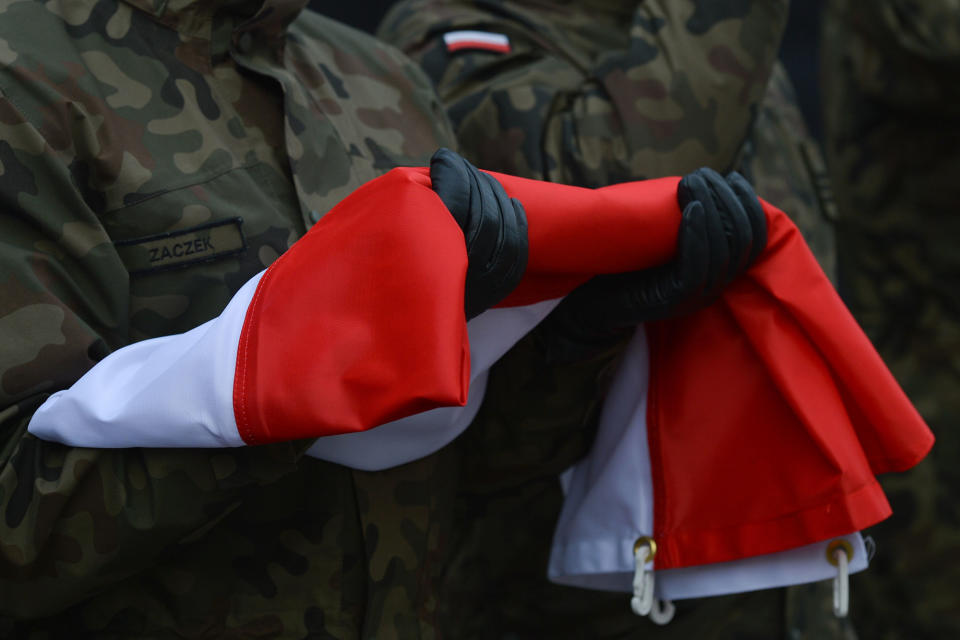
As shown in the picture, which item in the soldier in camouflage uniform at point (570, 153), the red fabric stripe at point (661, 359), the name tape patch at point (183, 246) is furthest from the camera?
the soldier in camouflage uniform at point (570, 153)

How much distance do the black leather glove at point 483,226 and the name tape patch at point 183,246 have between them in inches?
7.7

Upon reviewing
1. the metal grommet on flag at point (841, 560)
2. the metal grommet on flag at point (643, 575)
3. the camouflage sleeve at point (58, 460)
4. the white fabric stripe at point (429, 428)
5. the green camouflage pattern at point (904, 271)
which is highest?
the camouflage sleeve at point (58, 460)

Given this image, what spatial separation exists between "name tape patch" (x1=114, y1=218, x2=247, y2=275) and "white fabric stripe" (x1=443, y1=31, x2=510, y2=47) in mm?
602

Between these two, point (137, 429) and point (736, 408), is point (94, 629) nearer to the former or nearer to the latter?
point (137, 429)

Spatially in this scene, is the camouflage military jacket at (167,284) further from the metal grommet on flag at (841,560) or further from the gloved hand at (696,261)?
the metal grommet on flag at (841,560)

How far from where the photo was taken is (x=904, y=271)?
1.88 meters

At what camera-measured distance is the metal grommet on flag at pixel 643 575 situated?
3.45 feet

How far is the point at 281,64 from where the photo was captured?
1.03 metres

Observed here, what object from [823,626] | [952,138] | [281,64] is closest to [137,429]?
[281,64]

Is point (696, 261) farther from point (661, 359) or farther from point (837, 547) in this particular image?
point (837, 547)

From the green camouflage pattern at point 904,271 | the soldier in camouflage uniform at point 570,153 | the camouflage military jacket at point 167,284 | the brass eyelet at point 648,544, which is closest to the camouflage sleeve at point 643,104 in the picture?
Answer: the soldier in camouflage uniform at point 570,153

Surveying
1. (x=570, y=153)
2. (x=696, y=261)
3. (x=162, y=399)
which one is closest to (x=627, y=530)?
(x=696, y=261)

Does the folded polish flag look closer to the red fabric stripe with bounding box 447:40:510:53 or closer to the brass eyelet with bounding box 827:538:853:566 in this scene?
the brass eyelet with bounding box 827:538:853:566

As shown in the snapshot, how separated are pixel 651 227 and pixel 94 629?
60cm
